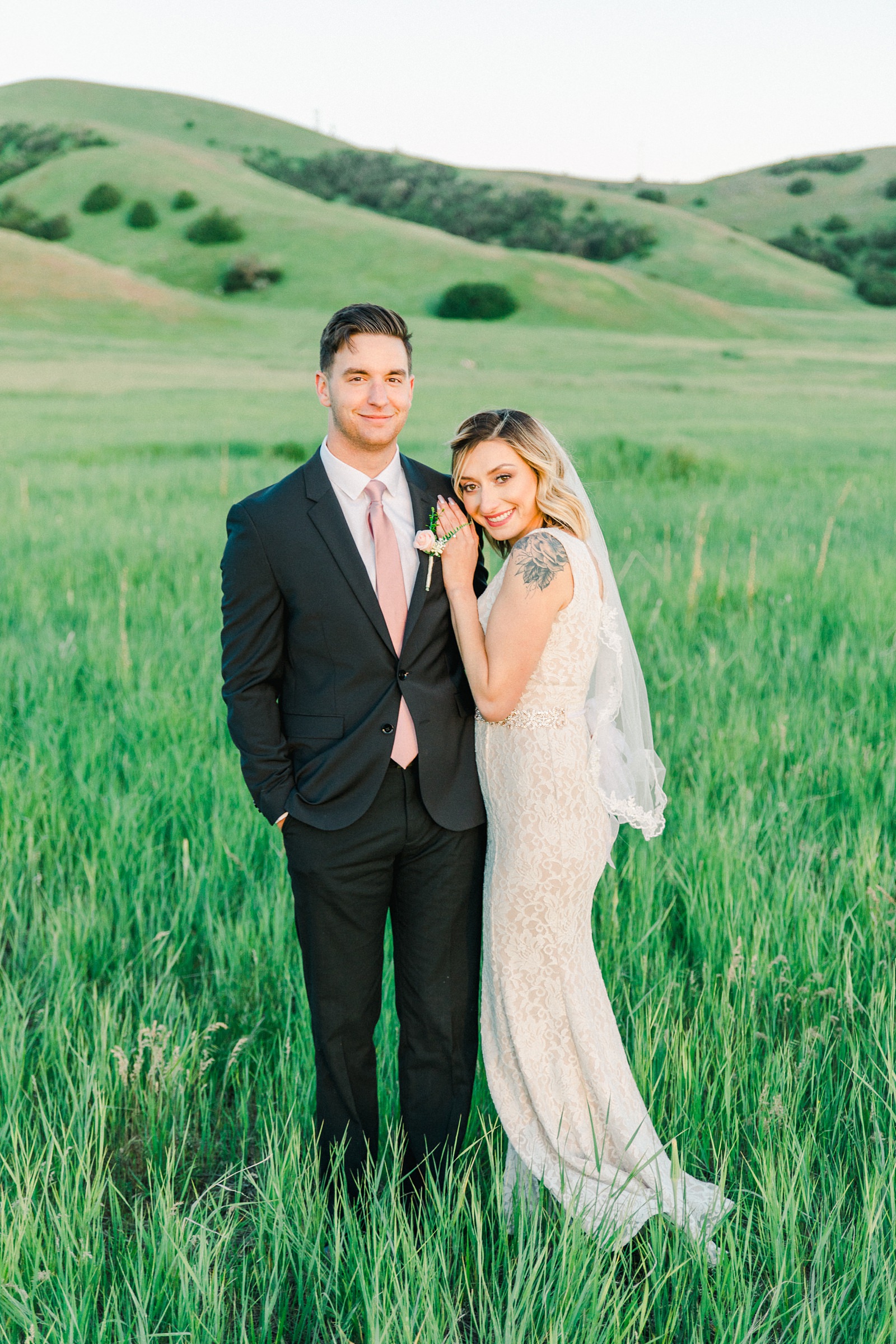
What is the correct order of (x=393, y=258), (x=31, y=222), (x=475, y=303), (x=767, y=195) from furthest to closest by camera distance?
(x=767, y=195) → (x=31, y=222) → (x=393, y=258) → (x=475, y=303)

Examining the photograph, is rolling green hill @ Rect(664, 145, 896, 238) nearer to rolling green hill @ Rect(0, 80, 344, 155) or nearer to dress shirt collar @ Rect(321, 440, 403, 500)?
rolling green hill @ Rect(0, 80, 344, 155)

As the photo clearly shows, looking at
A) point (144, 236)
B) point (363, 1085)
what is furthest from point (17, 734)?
point (144, 236)

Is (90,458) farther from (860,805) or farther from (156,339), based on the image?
(156,339)

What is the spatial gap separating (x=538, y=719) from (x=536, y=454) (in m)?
0.69

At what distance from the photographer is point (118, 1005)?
2.96m

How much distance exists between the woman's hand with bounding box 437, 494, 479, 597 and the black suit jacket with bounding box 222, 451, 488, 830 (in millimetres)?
46

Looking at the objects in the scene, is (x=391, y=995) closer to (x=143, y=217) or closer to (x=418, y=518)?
(x=418, y=518)

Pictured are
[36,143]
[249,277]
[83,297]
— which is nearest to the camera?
[83,297]

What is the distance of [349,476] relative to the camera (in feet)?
7.79

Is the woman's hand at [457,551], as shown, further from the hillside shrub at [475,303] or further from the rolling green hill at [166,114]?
the rolling green hill at [166,114]

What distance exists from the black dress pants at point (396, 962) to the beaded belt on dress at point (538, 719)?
295 millimetres

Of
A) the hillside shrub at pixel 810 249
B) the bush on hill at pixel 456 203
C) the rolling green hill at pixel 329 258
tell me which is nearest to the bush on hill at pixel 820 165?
the hillside shrub at pixel 810 249

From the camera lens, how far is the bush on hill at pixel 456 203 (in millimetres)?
79562

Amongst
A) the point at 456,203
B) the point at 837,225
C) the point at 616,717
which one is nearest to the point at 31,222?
the point at 456,203
